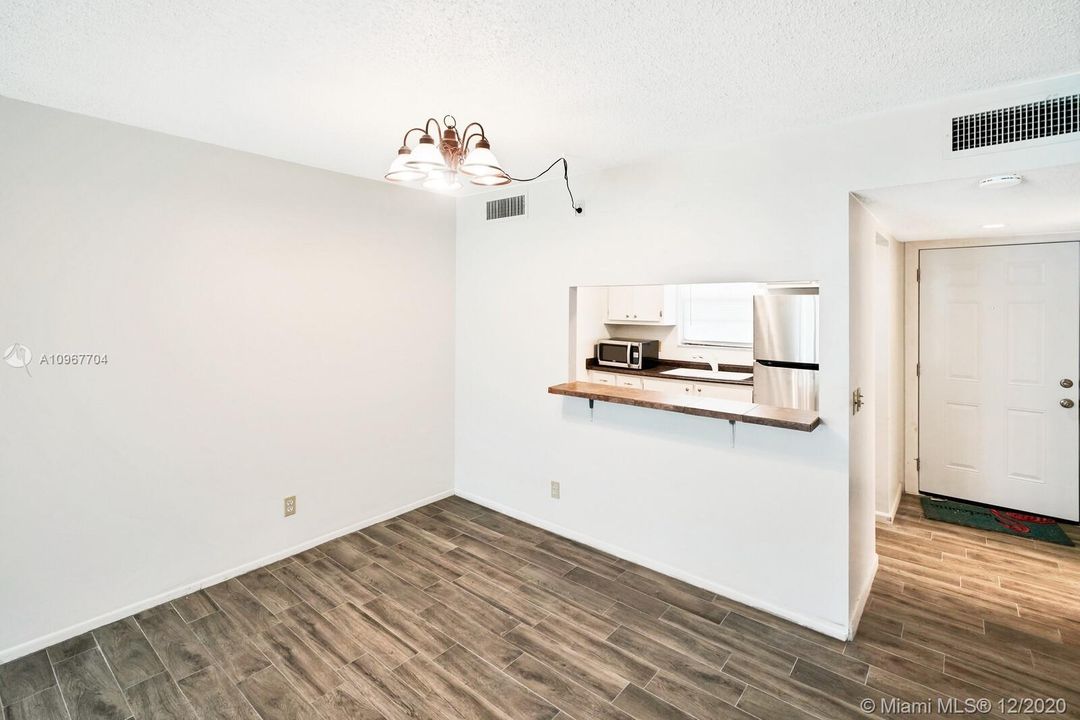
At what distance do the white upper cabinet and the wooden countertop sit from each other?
70.9 inches

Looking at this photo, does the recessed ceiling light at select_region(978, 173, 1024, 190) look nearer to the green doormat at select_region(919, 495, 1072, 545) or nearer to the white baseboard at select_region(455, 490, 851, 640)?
the white baseboard at select_region(455, 490, 851, 640)

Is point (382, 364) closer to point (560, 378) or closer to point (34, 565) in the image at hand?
point (560, 378)

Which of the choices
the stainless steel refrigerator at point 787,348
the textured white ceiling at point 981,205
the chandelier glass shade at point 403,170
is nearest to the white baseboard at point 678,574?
the stainless steel refrigerator at point 787,348

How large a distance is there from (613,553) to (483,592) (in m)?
0.91

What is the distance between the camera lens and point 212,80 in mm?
2104

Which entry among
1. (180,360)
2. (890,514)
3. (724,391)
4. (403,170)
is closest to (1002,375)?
(890,514)

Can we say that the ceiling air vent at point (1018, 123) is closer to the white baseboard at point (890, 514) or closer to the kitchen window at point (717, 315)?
the kitchen window at point (717, 315)

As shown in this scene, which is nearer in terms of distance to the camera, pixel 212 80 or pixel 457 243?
pixel 212 80

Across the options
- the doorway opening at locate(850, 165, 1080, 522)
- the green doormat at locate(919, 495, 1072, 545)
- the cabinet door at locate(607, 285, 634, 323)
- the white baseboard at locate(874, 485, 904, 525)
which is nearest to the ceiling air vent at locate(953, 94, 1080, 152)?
the doorway opening at locate(850, 165, 1080, 522)

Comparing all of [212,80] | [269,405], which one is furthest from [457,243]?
[212,80]

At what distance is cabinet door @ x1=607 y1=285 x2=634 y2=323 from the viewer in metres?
5.12

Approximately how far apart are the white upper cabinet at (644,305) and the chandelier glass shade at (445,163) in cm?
304

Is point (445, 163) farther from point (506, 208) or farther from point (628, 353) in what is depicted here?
point (628, 353)

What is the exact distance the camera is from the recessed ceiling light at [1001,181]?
212 cm
